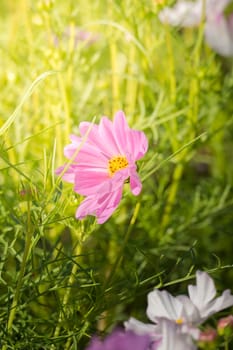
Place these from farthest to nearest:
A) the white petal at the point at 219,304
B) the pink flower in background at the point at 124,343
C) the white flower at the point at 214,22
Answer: the white flower at the point at 214,22 < the white petal at the point at 219,304 < the pink flower in background at the point at 124,343

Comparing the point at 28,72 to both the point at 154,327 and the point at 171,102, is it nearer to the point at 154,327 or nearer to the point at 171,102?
the point at 171,102

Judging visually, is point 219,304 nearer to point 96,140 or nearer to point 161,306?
point 161,306

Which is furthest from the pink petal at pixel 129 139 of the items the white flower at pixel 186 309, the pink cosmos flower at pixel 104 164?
the white flower at pixel 186 309

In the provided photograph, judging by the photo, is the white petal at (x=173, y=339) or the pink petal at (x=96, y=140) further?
the pink petal at (x=96, y=140)

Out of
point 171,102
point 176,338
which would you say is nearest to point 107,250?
point 171,102

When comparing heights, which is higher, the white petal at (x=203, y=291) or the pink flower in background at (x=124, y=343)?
the pink flower in background at (x=124, y=343)

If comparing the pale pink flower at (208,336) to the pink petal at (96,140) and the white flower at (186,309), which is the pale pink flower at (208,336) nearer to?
the white flower at (186,309)

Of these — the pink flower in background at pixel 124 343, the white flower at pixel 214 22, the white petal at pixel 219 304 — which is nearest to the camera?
the pink flower in background at pixel 124 343
